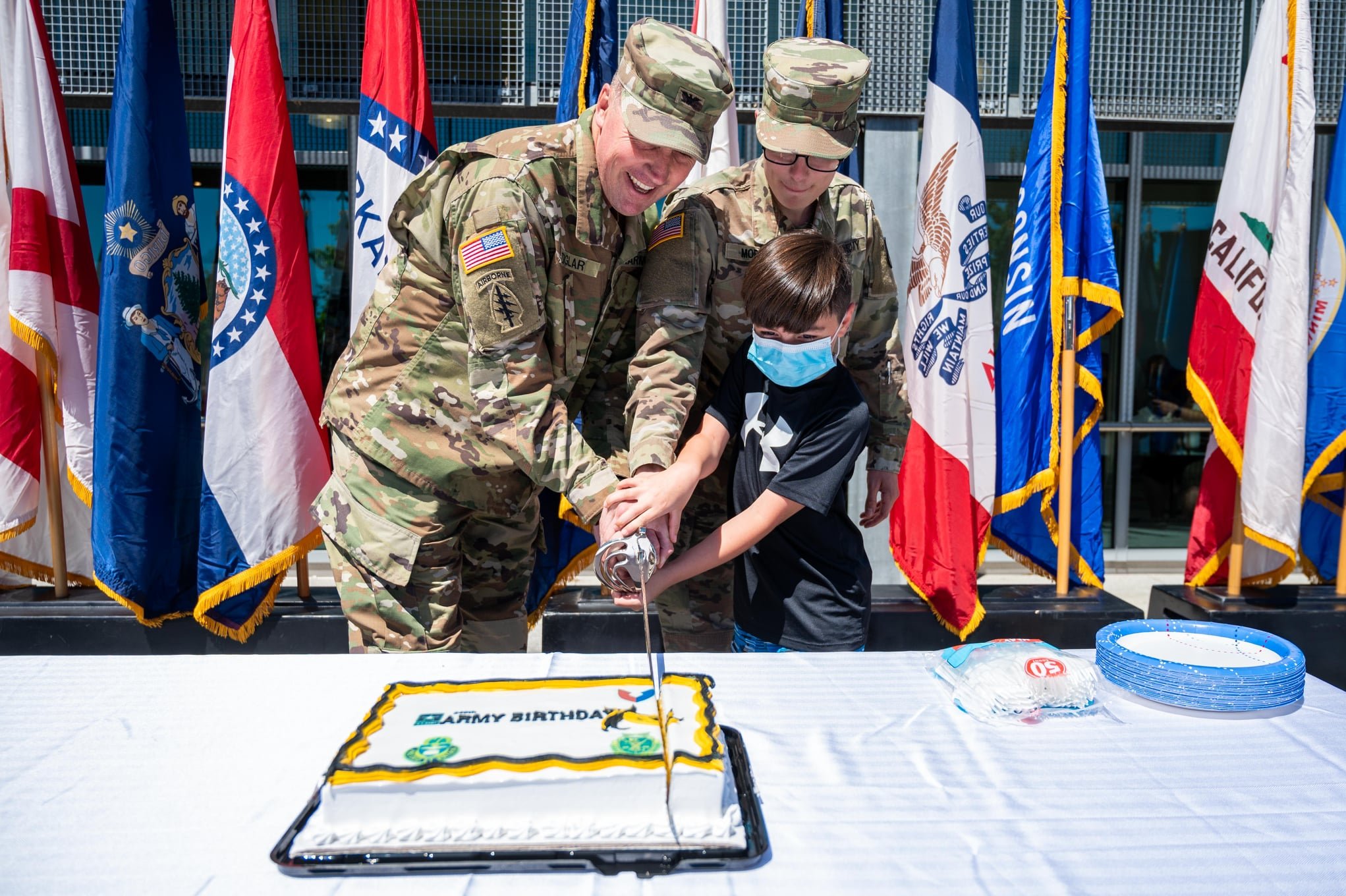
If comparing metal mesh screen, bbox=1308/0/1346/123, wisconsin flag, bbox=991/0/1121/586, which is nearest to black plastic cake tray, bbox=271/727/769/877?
wisconsin flag, bbox=991/0/1121/586

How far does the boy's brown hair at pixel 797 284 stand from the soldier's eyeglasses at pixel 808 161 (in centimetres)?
25

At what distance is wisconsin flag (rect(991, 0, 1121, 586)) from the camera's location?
3229 millimetres

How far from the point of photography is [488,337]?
1.65 metres

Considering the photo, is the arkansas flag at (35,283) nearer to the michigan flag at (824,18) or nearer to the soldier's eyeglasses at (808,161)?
the soldier's eyeglasses at (808,161)

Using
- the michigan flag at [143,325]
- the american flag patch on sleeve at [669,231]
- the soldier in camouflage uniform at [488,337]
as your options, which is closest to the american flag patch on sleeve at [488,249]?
the soldier in camouflage uniform at [488,337]

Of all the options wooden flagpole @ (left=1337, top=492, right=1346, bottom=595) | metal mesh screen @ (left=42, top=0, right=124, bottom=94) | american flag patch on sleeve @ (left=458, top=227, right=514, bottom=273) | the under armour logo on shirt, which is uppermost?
metal mesh screen @ (left=42, top=0, right=124, bottom=94)

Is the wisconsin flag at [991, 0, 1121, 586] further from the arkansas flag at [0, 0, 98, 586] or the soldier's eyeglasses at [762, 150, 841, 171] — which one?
the arkansas flag at [0, 0, 98, 586]

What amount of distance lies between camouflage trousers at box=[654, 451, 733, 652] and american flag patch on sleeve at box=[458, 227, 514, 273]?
810 millimetres

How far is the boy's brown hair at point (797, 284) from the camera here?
180 centimetres

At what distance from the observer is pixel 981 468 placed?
10.6 ft

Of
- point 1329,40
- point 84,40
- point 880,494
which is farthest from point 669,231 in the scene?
point 1329,40

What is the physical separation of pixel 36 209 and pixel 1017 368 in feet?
10.9

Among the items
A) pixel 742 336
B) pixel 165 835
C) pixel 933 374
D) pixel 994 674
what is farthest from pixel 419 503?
pixel 933 374

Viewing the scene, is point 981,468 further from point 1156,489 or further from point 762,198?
point 1156,489
